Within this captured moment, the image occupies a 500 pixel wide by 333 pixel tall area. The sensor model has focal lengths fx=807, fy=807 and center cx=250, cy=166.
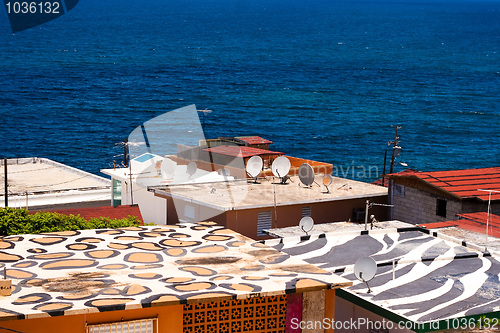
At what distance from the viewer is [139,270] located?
23250 millimetres

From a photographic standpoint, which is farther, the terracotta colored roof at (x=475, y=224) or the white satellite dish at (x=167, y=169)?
the white satellite dish at (x=167, y=169)

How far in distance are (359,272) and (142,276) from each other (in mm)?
6831

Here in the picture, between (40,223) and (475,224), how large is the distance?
19322 mm

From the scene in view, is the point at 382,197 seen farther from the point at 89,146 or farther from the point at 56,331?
the point at 89,146

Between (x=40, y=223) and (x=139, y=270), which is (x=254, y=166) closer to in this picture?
(x=40, y=223)

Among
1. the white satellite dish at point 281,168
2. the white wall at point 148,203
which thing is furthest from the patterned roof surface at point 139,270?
the white satellite dish at point 281,168

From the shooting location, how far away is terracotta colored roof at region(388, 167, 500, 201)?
40.5m

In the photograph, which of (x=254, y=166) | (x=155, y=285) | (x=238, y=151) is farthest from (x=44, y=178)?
(x=155, y=285)

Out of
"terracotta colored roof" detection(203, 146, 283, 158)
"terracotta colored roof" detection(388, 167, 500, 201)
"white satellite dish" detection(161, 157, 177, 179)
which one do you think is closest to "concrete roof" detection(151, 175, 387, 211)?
"terracotta colored roof" detection(388, 167, 500, 201)

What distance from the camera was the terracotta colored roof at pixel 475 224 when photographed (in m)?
34.6

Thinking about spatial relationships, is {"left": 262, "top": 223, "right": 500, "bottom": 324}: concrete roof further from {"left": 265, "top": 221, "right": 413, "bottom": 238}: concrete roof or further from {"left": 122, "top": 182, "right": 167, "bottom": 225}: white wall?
{"left": 122, "top": 182, "right": 167, "bottom": 225}: white wall

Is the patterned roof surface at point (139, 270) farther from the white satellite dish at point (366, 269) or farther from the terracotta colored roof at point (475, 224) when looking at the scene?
the terracotta colored roof at point (475, 224)

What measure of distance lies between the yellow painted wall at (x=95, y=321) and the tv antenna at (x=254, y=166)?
2462 cm

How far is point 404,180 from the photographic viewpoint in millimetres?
43781
